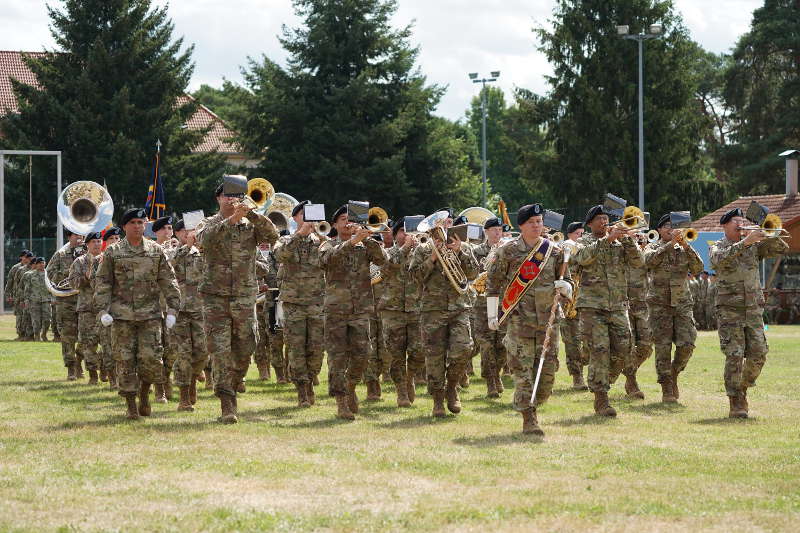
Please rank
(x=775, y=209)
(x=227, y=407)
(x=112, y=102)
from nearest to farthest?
(x=227, y=407) < (x=775, y=209) < (x=112, y=102)

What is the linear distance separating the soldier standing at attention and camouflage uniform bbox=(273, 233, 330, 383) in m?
2.87

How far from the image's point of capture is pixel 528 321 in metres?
11.0

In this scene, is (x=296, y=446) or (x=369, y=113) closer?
(x=296, y=446)

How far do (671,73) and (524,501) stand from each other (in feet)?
153

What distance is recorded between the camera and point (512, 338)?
11078 mm

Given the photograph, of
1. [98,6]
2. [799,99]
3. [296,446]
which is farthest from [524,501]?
[799,99]

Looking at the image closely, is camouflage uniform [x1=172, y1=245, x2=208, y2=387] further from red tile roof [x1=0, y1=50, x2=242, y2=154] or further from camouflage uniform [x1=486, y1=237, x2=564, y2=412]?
red tile roof [x1=0, y1=50, x2=242, y2=154]

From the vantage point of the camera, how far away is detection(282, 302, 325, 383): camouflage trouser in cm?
1326

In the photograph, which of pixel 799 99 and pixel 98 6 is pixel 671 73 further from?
pixel 98 6

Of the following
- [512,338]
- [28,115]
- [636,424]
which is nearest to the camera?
[512,338]

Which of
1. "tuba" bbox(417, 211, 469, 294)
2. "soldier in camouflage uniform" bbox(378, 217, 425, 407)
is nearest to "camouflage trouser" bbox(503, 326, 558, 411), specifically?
"tuba" bbox(417, 211, 469, 294)

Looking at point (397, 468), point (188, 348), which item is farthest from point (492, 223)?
point (397, 468)

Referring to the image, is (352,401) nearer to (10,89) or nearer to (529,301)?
(529,301)

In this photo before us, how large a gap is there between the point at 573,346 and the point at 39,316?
628 inches
